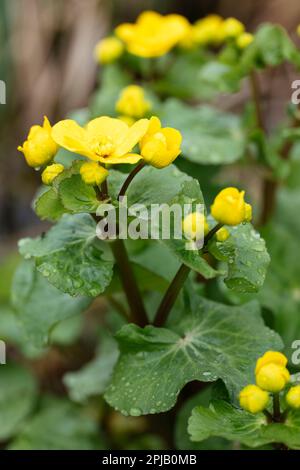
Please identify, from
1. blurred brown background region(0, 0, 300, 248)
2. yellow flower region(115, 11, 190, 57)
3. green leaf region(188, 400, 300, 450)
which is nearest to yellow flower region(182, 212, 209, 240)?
green leaf region(188, 400, 300, 450)

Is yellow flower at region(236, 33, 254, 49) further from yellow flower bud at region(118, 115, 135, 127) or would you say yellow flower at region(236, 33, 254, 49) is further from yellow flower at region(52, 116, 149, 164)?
yellow flower at region(52, 116, 149, 164)

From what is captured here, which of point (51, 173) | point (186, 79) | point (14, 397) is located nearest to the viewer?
point (51, 173)

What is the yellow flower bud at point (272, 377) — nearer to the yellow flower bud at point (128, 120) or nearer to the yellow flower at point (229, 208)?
the yellow flower at point (229, 208)

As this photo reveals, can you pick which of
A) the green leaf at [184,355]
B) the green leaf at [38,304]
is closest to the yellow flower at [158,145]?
the green leaf at [184,355]

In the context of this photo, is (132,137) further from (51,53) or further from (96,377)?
(51,53)

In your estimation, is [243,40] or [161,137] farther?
[243,40]

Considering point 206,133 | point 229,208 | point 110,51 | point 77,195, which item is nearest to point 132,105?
point 206,133
